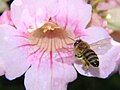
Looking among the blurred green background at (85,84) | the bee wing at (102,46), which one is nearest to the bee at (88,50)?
the bee wing at (102,46)

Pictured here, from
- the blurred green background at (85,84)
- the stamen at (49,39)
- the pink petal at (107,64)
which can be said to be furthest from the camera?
the blurred green background at (85,84)

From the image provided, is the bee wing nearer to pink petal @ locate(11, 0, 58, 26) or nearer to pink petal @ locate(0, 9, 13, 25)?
pink petal @ locate(11, 0, 58, 26)

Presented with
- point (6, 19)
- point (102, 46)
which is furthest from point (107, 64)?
point (6, 19)

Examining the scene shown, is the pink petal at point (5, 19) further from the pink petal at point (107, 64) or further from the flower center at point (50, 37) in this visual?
the pink petal at point (107, 64)

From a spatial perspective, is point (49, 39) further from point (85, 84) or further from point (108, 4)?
point (85, 84)

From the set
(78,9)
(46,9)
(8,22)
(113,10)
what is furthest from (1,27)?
(113,10)

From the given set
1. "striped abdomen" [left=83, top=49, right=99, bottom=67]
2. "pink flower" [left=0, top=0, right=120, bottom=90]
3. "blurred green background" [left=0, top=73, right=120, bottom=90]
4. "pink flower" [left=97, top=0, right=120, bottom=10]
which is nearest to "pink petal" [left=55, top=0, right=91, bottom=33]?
"pink flower" [left=0, top=0, right=120, bottom=90]
